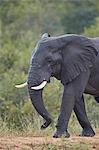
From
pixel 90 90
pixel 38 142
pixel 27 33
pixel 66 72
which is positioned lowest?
pixel 27 33


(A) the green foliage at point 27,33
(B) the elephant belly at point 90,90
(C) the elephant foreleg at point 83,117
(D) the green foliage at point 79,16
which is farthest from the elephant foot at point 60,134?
(D) the green foliage at point 79,16

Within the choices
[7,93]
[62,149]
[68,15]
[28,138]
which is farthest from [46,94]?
[68,15]

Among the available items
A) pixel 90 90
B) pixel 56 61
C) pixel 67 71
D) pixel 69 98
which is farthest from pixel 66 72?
pixel 90 90

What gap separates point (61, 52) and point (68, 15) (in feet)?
129

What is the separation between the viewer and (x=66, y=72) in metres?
11.3

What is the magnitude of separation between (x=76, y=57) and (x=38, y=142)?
1.95 metres

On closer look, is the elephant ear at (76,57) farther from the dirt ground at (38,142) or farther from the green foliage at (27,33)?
the green foliage at (27,33)

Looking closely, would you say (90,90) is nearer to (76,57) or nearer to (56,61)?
(76,57)

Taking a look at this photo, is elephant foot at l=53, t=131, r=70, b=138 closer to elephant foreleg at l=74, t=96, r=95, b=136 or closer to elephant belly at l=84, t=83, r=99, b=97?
elephant foreleg at l=74, t=96, r=95, b=136

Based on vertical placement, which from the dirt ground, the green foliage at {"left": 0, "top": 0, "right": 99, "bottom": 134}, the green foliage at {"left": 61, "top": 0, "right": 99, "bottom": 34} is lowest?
the green foliage at {"left": 61, "top": 0, "right": 99, "bottom": 34}

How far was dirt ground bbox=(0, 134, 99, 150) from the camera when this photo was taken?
952cm

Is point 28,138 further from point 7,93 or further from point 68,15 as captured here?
point 68,15

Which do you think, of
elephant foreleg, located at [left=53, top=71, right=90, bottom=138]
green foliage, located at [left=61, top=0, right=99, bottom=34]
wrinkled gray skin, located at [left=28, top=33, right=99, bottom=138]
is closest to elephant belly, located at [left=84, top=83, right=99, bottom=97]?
wrinkled gray skin, located at [left=28, top=33, right=99, bottom=138]

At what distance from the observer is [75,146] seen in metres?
9.45
